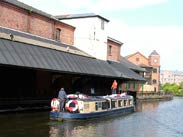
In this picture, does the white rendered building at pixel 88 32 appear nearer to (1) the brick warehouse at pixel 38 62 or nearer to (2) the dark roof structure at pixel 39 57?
(1) the brick warehouse at pixel 38 62

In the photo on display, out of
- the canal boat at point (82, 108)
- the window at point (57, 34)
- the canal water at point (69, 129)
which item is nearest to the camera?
the canal water at point (69, 129)

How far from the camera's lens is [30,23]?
3616 centimetres

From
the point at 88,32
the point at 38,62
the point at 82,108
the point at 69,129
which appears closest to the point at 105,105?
the point at 82,108

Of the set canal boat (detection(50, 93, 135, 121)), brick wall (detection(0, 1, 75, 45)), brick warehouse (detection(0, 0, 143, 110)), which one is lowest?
canal boat (detection(50, 93, 135, 121))

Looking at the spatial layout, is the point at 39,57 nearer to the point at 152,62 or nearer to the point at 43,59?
the point at 43,59

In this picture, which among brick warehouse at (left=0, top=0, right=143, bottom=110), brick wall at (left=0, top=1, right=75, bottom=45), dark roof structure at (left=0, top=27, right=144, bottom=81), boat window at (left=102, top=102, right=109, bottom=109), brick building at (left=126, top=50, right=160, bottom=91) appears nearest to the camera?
dark roof structure at (left=0, top=27, right=144, bottom=81)

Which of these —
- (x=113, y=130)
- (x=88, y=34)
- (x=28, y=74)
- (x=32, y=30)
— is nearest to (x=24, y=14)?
(x=32, y=30)

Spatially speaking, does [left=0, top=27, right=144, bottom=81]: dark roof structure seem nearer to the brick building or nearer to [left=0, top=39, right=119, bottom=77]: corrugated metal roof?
[left=0, top=39, right=119, bottom=77]: corrugated metal roof

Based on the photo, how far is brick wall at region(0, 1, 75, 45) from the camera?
3303 cm

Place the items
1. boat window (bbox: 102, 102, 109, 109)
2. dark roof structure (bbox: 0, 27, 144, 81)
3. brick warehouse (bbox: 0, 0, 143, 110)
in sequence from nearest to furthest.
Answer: dark roof structure (bbox: 0, 27, 144, 81) → brick warehouse (bbox: 0, 0, 143, 110) → boat window (bbox: 102, 102, 109, 109)

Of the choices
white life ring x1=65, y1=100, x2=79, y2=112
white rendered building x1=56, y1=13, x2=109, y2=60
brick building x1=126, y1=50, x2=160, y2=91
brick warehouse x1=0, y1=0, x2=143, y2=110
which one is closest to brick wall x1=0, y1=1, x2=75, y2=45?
brick warehouse x1=0, y1=0, x2=143, y2=110

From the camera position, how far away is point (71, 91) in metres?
37.3

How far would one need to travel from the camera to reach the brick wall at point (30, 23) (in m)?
33.0

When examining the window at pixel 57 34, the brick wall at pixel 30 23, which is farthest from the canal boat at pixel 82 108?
the window at pixel 57 34
